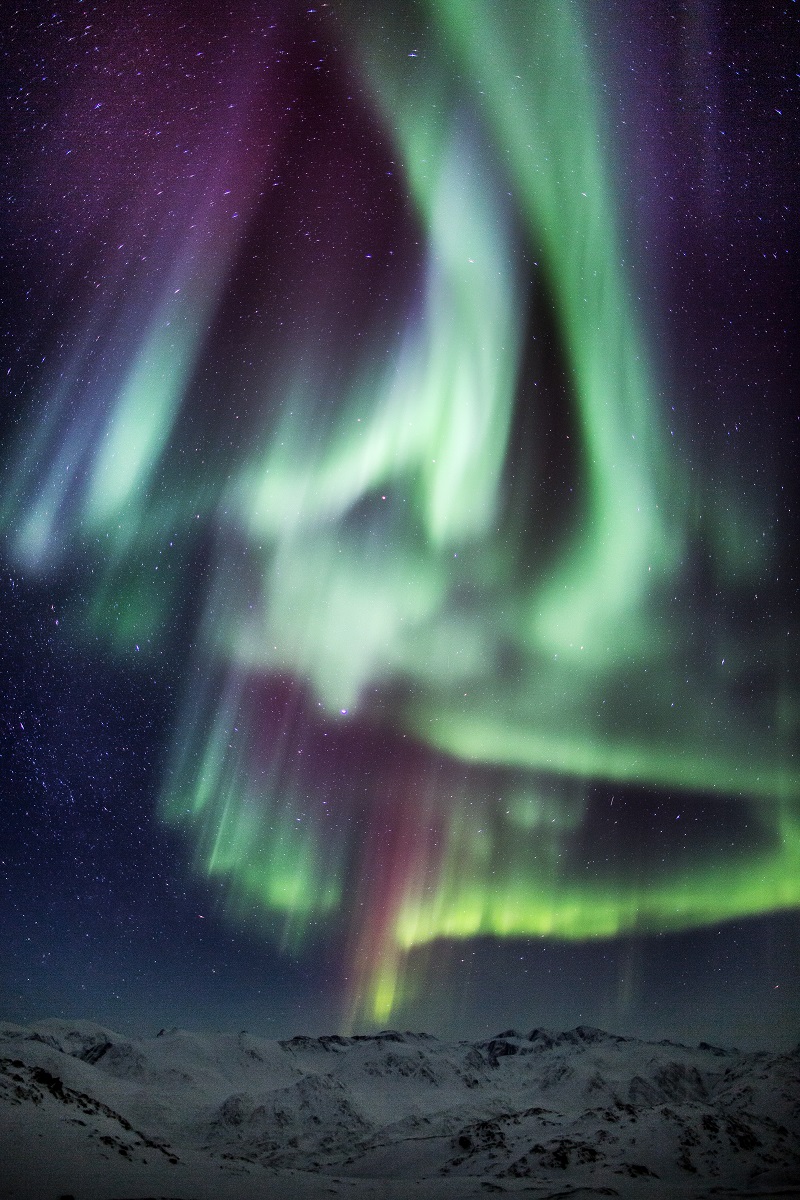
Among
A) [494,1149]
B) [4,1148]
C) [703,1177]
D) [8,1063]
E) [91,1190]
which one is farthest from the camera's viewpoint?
[494,1149]

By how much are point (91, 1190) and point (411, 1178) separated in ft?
427

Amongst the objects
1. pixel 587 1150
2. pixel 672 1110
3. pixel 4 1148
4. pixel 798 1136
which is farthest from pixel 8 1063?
pixel 798 1136

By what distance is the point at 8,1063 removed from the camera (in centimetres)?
14050

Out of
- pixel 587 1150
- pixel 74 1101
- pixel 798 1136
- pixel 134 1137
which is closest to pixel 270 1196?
pixel 134 1137

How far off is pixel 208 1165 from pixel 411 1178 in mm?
57463

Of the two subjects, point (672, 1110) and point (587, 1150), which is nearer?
point (587, 1150)

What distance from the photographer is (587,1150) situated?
16962 centimetres

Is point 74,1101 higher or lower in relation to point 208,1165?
higher

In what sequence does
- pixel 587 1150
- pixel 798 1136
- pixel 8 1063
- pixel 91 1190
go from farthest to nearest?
pixel 798 1136, pixel 587 1150, pixel 8 1063, pixel 91 1190

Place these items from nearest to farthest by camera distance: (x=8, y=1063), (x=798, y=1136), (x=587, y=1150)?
(x=8, y=1063)
(x=587, y=1150)
(x=798, y=1136)

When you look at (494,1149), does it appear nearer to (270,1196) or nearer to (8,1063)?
(270,1196)

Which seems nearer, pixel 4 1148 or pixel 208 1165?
pixel 4 1148

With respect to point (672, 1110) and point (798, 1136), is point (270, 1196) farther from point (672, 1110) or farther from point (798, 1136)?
point (798, 1136)

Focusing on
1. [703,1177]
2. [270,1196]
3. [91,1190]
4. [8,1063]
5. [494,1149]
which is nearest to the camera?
[91,1190]
